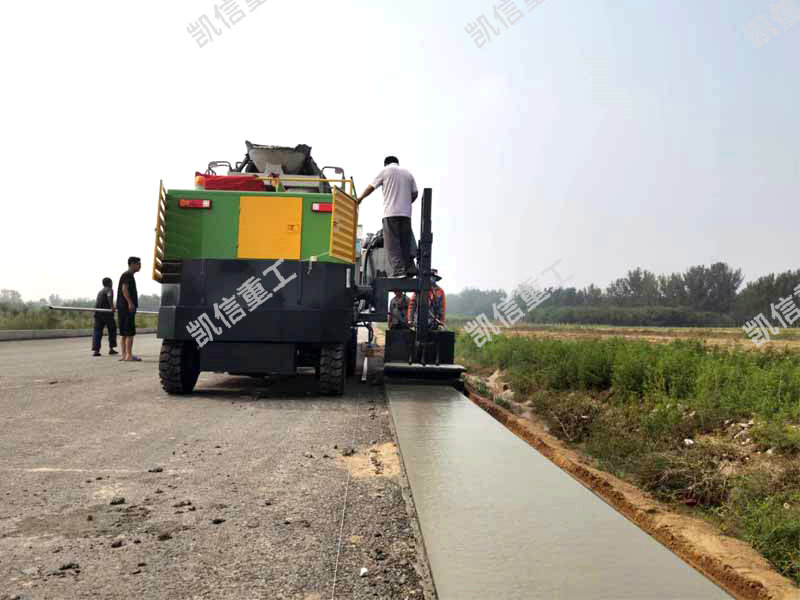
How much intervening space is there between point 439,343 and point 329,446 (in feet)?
14.5

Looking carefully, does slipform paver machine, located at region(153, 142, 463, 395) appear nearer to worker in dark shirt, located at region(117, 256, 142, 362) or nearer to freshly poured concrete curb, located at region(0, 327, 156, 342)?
worker in dark shirt, located at region(117, 256, 142, 362)

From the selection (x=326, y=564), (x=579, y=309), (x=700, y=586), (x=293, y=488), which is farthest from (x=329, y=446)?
(x=579, y=309)

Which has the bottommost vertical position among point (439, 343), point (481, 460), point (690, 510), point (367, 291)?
point (690, 510)

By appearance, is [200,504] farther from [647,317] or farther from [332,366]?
[647,317]

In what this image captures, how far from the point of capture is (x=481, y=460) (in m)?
4.63

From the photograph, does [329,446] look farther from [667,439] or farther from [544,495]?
[667,439]

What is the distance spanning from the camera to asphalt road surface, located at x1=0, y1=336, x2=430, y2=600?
2.64m

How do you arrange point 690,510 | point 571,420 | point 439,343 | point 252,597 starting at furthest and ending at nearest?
point 439,343 < point 571,420 < point 690,510 < point 252,597

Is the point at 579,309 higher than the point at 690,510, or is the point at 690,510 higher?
the point at 579,309

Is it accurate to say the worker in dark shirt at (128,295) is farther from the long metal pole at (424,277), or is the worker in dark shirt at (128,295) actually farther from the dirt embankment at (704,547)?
the dirt embankment at (704,547)

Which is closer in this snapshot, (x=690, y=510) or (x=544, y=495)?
(x=544, y=495)

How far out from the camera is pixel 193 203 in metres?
8.61

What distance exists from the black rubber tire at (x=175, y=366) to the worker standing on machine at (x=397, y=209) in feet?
10.3

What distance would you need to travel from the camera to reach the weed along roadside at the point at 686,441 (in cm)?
330
